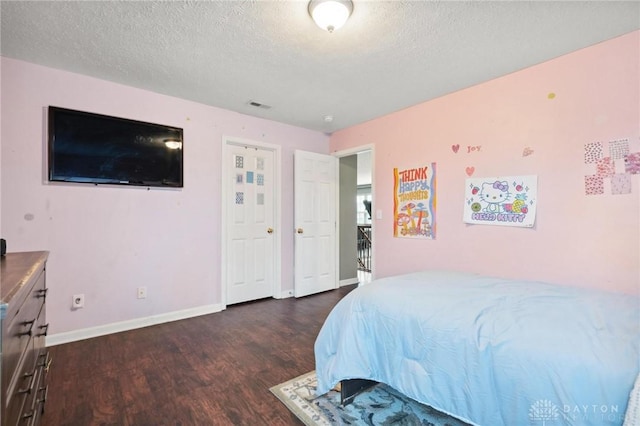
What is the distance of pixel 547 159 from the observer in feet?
7.97

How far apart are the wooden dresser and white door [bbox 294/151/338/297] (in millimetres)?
2845

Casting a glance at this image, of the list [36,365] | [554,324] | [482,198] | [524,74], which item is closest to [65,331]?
[36,365]

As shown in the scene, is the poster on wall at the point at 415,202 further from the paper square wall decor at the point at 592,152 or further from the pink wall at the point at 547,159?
the paper square wall decor at the point at 592,152

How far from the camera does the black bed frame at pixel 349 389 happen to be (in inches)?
67.2

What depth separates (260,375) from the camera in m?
2.06

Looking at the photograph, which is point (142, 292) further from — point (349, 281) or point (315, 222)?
point (349, 281)

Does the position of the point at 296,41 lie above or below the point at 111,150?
above

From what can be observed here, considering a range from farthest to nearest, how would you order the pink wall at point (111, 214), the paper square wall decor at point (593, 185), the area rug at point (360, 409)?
the pink wall at point (111, 214)
the paper square wall decor at point (593, 185)
the area rug at point (360, 409)

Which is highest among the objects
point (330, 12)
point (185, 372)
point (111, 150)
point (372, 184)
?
point (330, 12)

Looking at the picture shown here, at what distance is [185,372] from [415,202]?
274cm

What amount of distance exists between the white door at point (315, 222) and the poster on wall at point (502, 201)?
78.3 inches

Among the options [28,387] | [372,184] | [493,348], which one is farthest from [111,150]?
[493,348]

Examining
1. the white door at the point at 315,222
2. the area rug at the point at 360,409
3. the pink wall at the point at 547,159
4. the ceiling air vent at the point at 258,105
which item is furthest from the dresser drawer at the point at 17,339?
the pink wall at the point at 547,159

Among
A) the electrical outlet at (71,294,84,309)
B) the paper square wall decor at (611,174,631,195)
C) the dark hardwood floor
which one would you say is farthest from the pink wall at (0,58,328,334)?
the paper square wall decor at (611,174,631,195)
